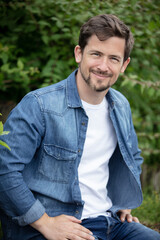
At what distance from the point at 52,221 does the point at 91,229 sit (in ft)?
1.02

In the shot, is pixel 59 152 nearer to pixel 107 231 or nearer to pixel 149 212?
pixel 107 231

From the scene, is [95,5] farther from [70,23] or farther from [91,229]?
[91,229]

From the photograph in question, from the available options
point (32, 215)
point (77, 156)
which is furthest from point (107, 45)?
point (32, 215)

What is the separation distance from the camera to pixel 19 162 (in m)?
1.97

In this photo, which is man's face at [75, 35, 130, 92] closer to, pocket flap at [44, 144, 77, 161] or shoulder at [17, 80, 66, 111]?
shoulder at [17, 80, 66, 111]

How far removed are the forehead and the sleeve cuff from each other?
1027 mm

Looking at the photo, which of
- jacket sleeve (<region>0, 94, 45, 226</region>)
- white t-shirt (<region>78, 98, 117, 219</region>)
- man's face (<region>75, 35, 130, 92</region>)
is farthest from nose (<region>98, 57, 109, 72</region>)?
jacket sleeve (<region>0, 94, 45, 226</region>)

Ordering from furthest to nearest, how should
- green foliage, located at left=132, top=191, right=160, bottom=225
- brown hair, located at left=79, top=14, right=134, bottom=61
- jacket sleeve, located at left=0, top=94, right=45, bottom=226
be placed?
green foliage, located at left=132, top=191, right=160, bottom=225 → brown hair, located at left=79, top=14, right=134, bottom=61 → jacket sleeve, located at left=0, top=94, right=45, bottom=226

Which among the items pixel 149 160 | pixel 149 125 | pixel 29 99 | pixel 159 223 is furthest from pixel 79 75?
pixel 149 160

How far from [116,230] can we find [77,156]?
24.9 inches

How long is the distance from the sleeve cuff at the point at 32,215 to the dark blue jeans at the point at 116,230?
0.36m

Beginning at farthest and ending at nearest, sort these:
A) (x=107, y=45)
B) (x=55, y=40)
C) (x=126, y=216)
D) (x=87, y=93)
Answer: (x=55, y=40) → (x=126, y=216) → (x=87, y=93) → (x=107, y=45)

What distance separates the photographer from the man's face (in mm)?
2238

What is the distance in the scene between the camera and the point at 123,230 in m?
2.40
